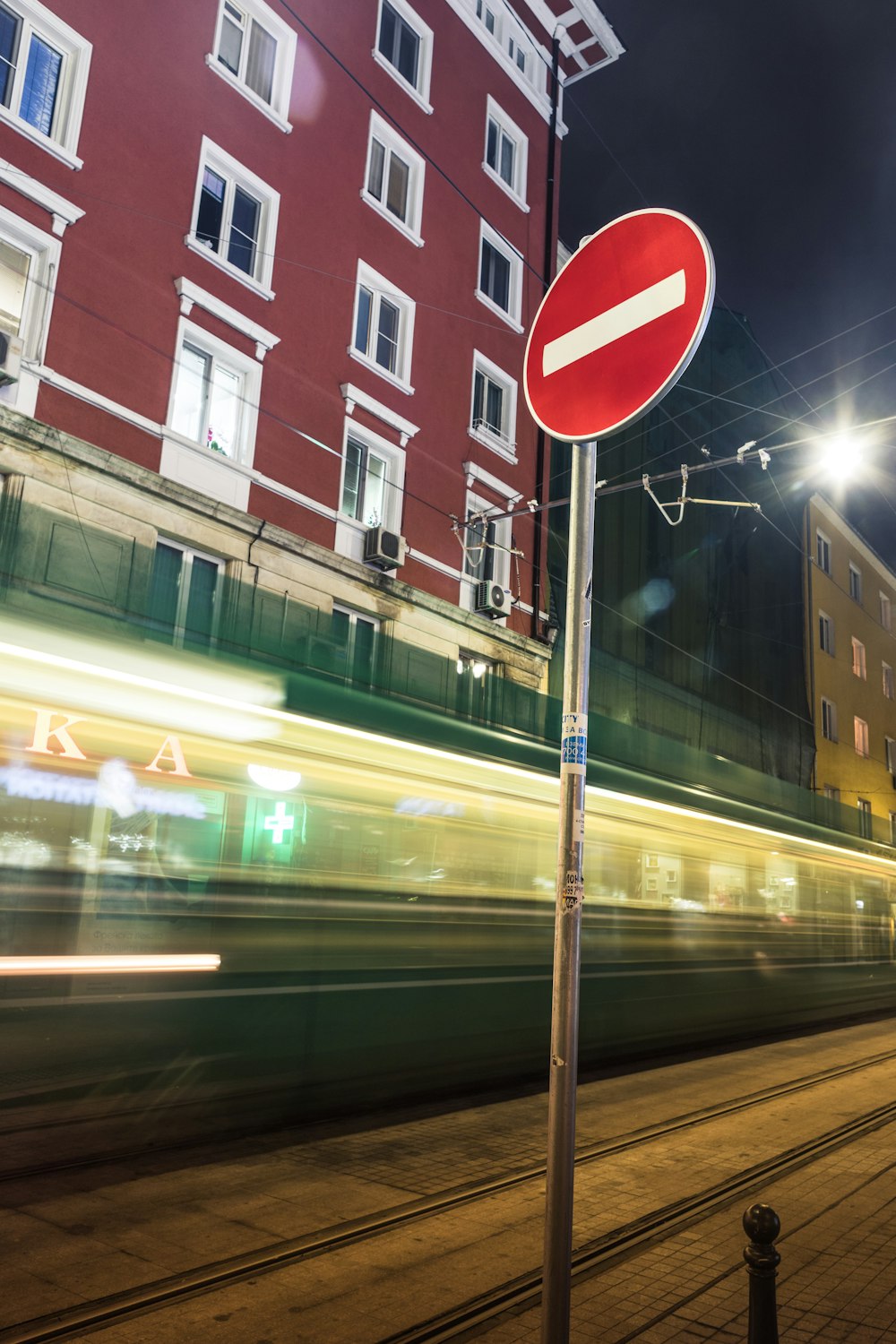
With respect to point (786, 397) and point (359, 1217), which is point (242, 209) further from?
point (786, 397)

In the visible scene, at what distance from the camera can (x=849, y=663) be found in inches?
1356

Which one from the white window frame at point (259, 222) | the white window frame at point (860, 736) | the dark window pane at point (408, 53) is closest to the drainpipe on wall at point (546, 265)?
the dark window pane at point (408, 53)

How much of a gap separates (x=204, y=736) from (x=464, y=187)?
16.5m

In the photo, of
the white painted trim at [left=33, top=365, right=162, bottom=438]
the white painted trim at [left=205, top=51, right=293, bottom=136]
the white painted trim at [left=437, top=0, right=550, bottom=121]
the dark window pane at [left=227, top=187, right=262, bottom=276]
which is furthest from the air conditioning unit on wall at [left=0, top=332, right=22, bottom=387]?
the white painted trim at [left=437, top=0, right=550, bottom=121]

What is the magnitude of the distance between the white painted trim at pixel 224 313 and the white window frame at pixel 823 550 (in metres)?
22.9

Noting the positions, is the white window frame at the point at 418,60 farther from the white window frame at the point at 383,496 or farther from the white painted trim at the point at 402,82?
the white window frame at the point at 383,496

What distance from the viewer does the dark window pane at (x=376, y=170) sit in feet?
57.9

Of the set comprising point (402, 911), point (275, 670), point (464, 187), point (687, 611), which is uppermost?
point (464, 187)

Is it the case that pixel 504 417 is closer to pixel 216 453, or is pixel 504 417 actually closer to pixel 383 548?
pixel 383 548

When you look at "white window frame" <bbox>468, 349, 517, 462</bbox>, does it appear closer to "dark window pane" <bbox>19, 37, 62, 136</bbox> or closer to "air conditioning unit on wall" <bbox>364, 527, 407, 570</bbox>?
"air conditioning unit on wall" <bbox>364, 527, 407, 570</bbox>

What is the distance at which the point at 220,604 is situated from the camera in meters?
6.46

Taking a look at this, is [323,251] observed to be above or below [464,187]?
below

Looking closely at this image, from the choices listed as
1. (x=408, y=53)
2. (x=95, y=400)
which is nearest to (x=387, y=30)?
(x=408, y=53)

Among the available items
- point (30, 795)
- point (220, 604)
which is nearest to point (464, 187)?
point (220, 604)
